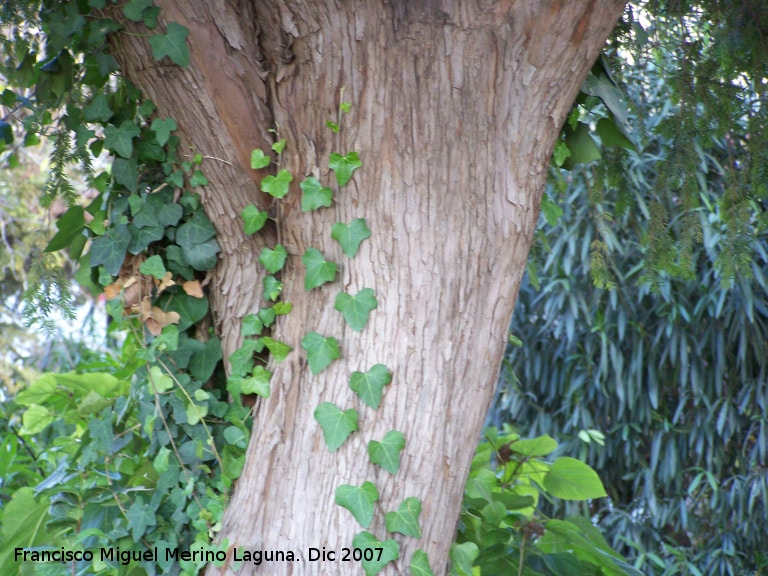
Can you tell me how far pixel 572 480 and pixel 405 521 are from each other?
693 millimetres

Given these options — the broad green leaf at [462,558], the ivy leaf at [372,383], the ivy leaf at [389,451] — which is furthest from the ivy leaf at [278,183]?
the broad green leaf at [462,558]

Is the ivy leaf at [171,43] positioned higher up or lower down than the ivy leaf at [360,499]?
higher up

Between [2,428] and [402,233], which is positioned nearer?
[402,233]

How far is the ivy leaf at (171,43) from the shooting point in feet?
3.81

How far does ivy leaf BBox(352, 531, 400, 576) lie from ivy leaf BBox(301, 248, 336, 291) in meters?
0.40

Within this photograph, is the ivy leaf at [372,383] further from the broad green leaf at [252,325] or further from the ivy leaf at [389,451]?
A: the broad green leaf at [252,325]

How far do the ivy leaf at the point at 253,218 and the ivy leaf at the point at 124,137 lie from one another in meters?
0.27

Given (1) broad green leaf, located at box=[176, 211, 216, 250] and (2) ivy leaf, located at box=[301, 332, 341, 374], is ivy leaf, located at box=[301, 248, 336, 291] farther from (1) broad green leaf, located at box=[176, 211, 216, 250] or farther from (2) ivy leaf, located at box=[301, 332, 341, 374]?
(1) broad green leaf, located at box=[176, 211, 216, 250]

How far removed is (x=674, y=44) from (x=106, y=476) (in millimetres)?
1721

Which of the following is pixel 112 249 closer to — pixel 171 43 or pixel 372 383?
pixel 171 43

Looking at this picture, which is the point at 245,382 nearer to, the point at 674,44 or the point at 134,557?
the point at 134,557

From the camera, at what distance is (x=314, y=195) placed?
1.13m

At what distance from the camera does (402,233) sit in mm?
1088

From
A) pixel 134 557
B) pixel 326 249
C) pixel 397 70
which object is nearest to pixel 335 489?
pixel 326 249
